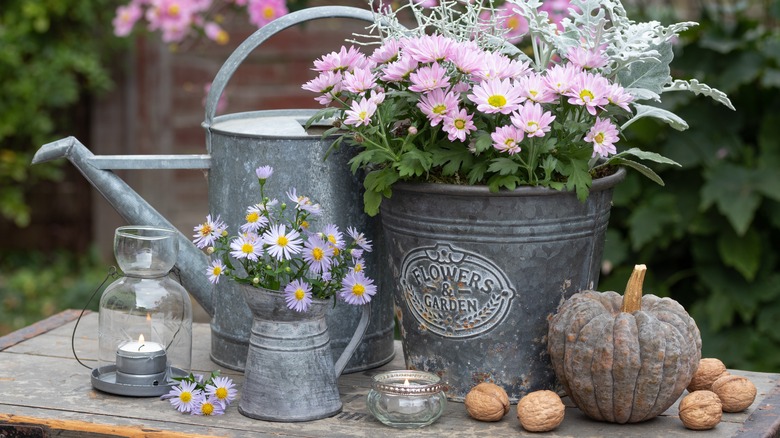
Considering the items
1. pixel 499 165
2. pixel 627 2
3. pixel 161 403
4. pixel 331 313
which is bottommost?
pixel 161 403

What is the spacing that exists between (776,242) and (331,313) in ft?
5.73

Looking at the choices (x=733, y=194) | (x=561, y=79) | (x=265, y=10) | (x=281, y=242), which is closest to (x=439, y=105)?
(x=561, y=79)

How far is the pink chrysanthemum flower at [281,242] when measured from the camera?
4.66ft

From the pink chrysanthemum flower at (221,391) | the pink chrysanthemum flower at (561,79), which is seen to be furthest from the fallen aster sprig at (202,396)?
the pink chrysanthemum flower at (561,79)

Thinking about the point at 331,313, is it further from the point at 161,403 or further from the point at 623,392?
the point at 623,392

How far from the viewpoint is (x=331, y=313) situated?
5.50 ft

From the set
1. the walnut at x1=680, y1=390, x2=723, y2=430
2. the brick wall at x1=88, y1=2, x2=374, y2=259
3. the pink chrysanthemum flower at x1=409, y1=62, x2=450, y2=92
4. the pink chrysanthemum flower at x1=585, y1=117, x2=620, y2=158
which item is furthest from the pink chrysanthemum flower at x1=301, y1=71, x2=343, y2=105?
the brick wall at x1=88, y1=2, x2=374, y2=259

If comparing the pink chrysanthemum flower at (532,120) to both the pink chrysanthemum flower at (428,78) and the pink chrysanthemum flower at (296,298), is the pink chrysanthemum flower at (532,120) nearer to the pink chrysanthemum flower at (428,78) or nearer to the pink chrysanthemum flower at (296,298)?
the pink chrysanthemum flower at (428,78)

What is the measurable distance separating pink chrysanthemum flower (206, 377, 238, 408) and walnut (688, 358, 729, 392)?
2.24 feet

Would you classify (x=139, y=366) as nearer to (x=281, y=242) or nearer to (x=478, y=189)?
(x=281, y=242)

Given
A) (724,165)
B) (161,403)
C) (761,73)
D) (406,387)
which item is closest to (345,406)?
(406,387)

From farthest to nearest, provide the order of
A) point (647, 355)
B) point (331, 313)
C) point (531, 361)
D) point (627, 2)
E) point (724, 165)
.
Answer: point (627, 2), point (724, 165), point (331, 313), point (531, 361), point (647, 355)

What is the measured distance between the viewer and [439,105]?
1.42 metres

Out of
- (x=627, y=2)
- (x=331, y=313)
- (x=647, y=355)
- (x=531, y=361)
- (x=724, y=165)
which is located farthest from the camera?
(x=627, y=2)
